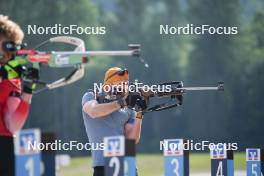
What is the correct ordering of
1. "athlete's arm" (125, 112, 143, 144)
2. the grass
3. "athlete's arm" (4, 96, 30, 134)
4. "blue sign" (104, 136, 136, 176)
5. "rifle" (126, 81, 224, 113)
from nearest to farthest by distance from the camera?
Result: "athlete's arm" (4, 96, 30, 134)
"blue sign" (104, 136, 136, 176)
"athlete's arm" (125, 112, 143, 144)
"rifle" (126, 81, 224, 113)
the grass

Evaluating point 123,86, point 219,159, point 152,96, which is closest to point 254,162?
point 219,159

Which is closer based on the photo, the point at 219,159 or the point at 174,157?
the point at 174,157

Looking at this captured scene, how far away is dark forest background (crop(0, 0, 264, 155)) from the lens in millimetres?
30172

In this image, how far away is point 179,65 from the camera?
49.2m

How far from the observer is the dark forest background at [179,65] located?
3017cm

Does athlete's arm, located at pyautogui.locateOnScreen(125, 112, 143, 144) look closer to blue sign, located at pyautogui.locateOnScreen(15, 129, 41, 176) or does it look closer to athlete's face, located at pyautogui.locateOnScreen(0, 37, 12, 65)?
athlete's face, located at pyautogui.locateOnScreen(0, 37, 12, 65)

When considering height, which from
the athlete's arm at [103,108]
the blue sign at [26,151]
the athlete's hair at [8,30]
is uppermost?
the athlete's hair at [8,30]

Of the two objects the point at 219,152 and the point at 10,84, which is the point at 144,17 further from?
the point at 10,84

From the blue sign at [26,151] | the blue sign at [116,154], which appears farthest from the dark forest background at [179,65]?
the blue sign at [26,151]

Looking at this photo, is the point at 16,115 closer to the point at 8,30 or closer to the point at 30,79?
the point at 30,79

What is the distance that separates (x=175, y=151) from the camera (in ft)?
29.5

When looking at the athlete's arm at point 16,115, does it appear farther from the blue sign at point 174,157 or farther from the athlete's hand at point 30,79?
the blue sign at point 174,157

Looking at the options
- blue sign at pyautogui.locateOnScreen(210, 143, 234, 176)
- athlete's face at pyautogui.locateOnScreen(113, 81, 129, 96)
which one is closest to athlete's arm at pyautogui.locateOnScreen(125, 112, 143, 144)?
athlete's face at pyautogui.locateOnScreen(113, 81, 129, 96)

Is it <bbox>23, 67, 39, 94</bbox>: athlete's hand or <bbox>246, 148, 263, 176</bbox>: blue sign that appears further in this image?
<bbox>246, 148, 263, 176</bbox>: blue sign
